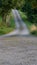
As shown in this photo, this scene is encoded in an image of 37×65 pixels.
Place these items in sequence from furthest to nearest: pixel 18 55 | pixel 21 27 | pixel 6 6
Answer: pixel 21 27 < pixel 6 6 < pixel 18 55

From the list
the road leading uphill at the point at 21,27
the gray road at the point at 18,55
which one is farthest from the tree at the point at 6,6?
the gray road at the point at 18,55

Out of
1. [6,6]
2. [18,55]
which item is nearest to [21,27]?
[6,6]

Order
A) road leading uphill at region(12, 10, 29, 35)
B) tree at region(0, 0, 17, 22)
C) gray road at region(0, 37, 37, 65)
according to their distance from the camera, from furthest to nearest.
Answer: tree at region(0, 0, 17, 22), road leading uphill at region(12, 10, 29, 35), gray road at region(0, 37, 37, 65)

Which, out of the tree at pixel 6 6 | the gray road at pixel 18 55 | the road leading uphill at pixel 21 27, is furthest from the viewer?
the tree at pixel 6 6

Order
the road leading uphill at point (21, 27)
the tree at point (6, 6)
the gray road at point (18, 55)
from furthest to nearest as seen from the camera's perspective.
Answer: the tree at point (6, 6) < the road leading uphill at point (21, 27) < the gray road at point (18, 55)

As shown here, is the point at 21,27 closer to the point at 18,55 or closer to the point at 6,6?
the point at 6,6

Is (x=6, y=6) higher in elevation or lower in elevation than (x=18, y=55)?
higher

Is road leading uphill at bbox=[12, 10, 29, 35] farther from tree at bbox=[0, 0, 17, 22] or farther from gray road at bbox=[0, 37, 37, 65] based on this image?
gray road at bbox=[0, 37, 37, 65]

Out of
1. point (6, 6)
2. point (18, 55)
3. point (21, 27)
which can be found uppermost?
point (6, 6)

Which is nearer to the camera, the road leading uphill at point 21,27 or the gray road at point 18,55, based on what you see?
the gray road at point 18,55

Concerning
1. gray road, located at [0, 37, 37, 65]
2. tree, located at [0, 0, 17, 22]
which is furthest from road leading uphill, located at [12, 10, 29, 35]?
gray road, located at [0, 37, 37, 65]

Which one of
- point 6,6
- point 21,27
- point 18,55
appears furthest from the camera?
point 21,27

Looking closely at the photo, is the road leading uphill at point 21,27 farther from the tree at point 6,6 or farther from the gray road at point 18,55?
the gray road at point 18,55

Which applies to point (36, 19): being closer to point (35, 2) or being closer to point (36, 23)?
point (36, 23)
